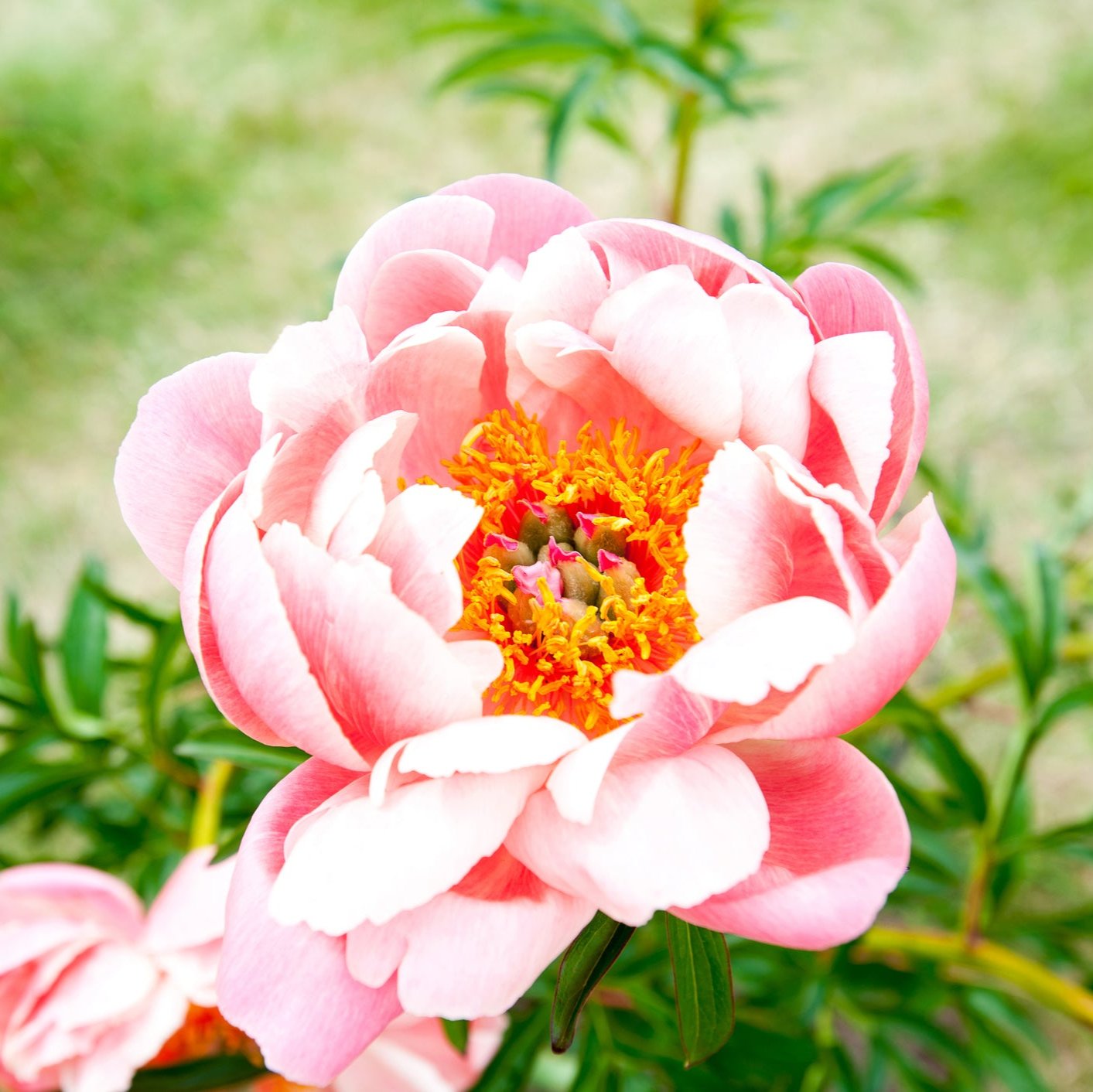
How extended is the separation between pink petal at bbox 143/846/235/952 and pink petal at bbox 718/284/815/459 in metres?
0.35

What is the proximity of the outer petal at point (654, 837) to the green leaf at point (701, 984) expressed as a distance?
0.08 m

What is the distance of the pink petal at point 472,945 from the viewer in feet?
1.41

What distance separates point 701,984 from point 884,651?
171 mm

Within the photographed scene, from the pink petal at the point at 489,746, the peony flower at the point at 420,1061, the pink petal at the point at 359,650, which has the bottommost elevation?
the peony flower at the point at 420,1061

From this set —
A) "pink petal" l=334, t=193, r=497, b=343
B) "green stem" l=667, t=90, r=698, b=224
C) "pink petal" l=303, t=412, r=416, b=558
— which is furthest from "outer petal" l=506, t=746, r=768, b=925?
"green stem" l=667, t=90, r=698, b=224

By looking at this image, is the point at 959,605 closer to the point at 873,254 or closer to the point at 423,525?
the point at 873,254

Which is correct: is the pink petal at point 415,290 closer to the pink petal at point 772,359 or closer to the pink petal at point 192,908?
the pink petal at point 772,359

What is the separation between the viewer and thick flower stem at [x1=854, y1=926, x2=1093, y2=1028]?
71 cm

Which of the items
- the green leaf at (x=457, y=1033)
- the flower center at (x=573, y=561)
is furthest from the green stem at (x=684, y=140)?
the green leaf at (x=457, y=1033)

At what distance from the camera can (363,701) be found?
462 millimetres

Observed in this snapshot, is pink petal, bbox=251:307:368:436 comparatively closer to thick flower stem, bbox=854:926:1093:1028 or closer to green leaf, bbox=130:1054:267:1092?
green leaf, bbox=130:1054:267:1092

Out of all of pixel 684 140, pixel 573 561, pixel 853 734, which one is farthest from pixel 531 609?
pixel 684 140

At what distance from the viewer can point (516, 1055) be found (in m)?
0.76

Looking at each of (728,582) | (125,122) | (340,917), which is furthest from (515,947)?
(125,122)
